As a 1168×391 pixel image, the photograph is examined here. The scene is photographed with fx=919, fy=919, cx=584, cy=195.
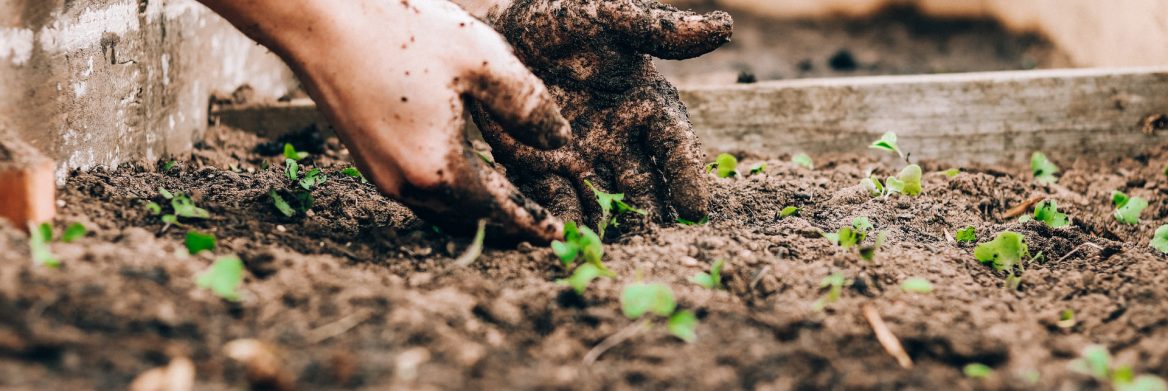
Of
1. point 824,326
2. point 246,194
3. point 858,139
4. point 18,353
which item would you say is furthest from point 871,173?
point 18,353

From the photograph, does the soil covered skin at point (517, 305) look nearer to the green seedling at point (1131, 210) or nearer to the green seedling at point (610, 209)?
the green seedling at point (610, 209)

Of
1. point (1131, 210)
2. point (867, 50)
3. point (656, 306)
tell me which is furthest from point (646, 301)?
point (867, 50)

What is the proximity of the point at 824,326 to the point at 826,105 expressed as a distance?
1704 mm

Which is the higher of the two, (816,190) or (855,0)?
(855,0)

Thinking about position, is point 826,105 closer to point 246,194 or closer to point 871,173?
Answer: point 871,173

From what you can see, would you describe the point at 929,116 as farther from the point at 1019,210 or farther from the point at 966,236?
the point at 966,236

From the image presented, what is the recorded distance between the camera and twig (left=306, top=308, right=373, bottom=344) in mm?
1155

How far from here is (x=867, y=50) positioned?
5113 millimetres

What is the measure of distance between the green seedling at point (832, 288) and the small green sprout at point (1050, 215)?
0.81 meters

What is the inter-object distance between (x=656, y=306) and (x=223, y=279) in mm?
576

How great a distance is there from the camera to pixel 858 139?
9.47 ft

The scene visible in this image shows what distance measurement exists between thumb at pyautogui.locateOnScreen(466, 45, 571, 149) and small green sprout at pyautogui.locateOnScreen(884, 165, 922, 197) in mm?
978

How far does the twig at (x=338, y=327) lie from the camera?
116cm

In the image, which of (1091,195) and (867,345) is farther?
(1091,195)
